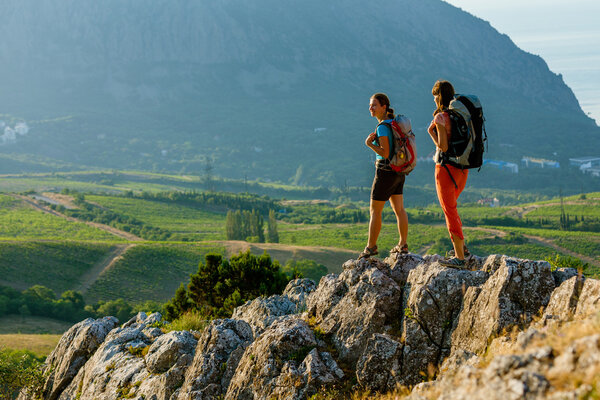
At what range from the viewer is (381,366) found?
467 inches

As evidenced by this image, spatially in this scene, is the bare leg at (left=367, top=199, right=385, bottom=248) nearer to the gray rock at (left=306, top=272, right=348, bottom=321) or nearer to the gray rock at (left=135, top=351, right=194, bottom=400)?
the gray rock at (left=306, top=272, right=348, bottom=321)

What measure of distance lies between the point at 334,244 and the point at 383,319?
133390mm

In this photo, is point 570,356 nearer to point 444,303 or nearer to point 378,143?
point 444,303

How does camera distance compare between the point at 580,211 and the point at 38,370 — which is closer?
the point at 38,370

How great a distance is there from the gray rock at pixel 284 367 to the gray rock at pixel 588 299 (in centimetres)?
509

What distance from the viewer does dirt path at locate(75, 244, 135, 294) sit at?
94.9m

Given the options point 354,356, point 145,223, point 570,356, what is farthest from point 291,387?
point 145,223

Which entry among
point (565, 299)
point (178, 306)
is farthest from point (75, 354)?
point (565, 299)

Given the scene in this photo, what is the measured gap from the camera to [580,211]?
581ft

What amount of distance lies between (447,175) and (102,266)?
99.7 m

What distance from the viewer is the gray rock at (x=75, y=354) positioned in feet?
70.4

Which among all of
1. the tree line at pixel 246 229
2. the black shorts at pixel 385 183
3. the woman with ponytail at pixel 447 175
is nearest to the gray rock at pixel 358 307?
the woman with ponytail at pixel 447 175

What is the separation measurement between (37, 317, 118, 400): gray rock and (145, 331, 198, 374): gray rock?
5.75 metres

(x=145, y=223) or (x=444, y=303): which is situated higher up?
(x=444, y=303)
